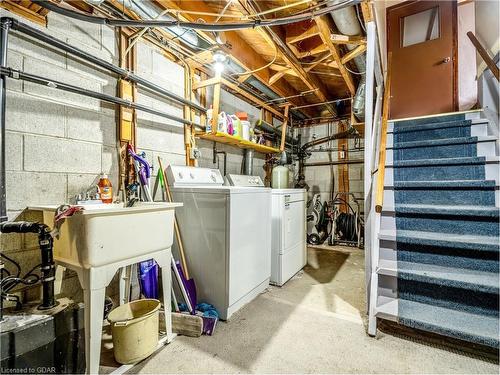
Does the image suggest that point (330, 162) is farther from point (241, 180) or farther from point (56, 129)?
point (56, 129)

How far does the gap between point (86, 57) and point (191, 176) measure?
1.29 m

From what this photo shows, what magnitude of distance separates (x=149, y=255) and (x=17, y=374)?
31.1 inches

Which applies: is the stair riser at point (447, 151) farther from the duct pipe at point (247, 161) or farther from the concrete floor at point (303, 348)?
the duct pipe at point (247, 161)

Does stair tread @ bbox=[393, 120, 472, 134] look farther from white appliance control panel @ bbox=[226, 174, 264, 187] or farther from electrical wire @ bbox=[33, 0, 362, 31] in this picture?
white appliance control panel @ bbox=[226, 174, 264, 187]

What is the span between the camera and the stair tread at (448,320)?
141 cm

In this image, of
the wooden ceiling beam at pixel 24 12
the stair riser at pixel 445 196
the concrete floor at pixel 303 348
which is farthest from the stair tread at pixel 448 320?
the wooden ceiling beam at pixel 24 12

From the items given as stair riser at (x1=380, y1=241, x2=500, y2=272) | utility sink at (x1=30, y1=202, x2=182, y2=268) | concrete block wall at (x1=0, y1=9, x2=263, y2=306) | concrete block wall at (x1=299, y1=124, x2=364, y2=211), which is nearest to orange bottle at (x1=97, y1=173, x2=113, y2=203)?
concrete block wall at (x1=0, y1=9, x2=263, y2=306)

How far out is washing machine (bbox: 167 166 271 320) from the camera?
1.95 metres

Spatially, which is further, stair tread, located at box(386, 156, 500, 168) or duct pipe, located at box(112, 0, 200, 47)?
stair tread, located at box(386, 156, 500, 168)

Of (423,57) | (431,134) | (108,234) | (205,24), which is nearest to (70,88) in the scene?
(205,24)

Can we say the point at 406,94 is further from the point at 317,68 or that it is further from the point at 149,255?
the point at 149,255

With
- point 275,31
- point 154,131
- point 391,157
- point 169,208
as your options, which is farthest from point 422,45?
point 169,208

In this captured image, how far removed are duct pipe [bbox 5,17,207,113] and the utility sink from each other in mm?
1084

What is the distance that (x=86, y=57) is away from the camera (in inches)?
70.9
